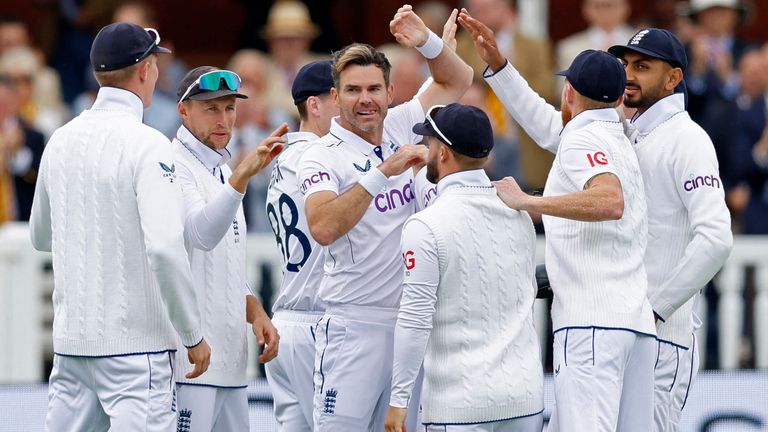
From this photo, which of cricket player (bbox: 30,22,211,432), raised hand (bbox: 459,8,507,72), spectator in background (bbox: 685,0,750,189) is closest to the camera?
cricket player (bbox: 30,22,211,432)

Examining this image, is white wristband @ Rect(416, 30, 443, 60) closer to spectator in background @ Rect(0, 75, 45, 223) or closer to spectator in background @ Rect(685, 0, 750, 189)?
spectator in background @ Rect(685, 0, 750, 189)

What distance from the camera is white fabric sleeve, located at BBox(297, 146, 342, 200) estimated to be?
263 inches

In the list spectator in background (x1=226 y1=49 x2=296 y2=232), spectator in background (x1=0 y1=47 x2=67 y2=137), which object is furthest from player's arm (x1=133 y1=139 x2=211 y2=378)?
spectator in background (x1=0 y1=47 x2=67 y2=137)

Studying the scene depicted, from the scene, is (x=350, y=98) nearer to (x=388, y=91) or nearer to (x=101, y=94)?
(x=388, y=91)

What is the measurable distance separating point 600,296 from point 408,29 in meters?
1.63

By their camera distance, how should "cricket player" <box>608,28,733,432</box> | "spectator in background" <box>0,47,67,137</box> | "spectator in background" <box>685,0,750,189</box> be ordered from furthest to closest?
"spectator in background" <box>0,47,67,137</box>, "spectator in background" <box>685,0,750,189</box>, "cricket player" <box>608,28,733,432</box>

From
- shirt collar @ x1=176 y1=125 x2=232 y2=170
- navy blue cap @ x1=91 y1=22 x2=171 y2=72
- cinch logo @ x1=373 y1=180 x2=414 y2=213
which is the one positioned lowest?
cinch logo @ x1=373 y1=180 x2=414 y2=213

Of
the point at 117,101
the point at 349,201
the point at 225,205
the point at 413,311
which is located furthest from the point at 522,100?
the point at 117,101

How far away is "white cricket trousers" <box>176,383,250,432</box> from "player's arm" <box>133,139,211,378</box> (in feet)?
1.11

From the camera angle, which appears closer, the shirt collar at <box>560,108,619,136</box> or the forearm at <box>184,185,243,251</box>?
the forearm at <box>184,185,243,251</box>

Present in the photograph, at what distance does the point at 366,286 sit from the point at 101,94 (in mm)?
1463

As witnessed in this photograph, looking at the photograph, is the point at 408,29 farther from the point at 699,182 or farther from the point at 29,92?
the point at 29,92

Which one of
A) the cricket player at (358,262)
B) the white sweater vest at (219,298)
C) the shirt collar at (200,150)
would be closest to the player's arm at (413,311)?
the cricket player at (358,262)

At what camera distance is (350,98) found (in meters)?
6.81
